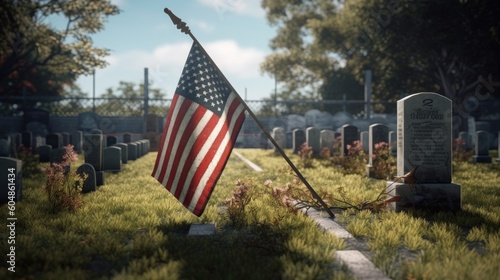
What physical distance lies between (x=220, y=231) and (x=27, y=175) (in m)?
7.28

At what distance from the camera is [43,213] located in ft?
17.2

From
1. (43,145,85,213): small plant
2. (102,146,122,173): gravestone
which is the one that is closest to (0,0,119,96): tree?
(102,146,122,173): gravestone

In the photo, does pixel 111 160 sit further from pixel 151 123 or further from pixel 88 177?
pixel 151 123

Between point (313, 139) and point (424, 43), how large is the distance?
12.1 m

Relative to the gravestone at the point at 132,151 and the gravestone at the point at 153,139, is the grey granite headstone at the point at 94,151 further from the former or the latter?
the gravestone at the point at 153,139

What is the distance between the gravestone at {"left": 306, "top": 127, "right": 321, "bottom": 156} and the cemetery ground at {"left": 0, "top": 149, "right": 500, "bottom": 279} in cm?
827

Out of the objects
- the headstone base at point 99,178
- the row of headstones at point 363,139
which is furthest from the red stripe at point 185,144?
the row of headstones at point 363,139

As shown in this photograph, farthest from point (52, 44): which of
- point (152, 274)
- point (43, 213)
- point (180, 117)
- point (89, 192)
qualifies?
point (152, 274)

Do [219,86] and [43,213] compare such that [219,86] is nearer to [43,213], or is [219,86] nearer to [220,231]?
[220,231]

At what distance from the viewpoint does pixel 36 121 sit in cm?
2447

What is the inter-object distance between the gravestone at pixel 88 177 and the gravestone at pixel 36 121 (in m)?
19.8

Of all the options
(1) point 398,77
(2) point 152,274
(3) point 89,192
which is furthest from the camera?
(1) point 398,77

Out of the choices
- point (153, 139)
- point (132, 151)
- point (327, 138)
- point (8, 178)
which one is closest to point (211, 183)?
point (8, 178)

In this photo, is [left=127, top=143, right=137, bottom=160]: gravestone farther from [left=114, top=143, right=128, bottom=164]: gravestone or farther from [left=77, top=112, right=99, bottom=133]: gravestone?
[left=77, top=112, right=99, bottom=133]: gravestone
